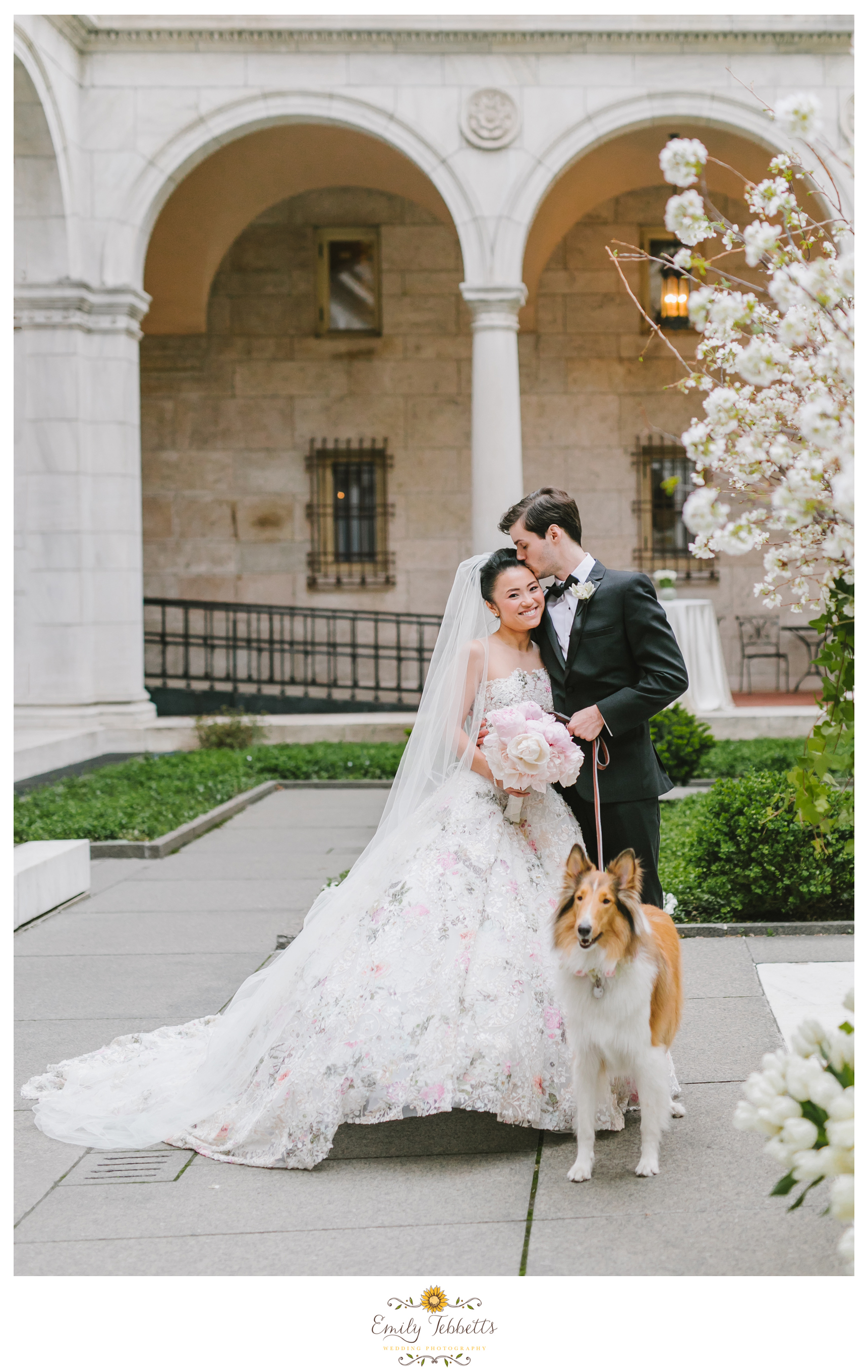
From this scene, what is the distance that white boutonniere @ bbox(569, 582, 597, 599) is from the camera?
4.18 meters

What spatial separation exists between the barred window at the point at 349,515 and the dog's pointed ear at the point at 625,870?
15152 millimetres

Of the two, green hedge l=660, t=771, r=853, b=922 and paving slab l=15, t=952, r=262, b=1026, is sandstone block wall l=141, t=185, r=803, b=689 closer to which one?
green hedge l=660, t=771, r=853, b=922

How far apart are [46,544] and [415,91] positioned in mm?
6393

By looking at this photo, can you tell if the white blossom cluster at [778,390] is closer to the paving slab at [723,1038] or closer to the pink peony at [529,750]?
the pink peony at [529,750]

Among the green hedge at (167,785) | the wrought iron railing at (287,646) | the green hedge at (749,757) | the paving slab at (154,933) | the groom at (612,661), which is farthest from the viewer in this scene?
the wrought iron railing at (287,646)

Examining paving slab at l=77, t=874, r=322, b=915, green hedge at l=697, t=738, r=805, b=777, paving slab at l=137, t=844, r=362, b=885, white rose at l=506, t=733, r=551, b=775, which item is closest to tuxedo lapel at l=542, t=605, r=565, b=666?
white rose at l=506, t=733, r=551, b=775

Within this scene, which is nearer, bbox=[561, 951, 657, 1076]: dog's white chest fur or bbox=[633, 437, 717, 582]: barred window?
bbox=[561, 951, 657, 1076]: dog's white chest fur

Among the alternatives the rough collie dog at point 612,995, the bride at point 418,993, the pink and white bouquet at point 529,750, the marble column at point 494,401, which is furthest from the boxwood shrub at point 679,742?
the rough collie dog at point 612,995

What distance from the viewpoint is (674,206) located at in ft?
9.09

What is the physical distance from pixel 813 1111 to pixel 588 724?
6.01ft

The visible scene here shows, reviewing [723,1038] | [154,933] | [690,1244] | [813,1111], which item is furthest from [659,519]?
[813,1111]

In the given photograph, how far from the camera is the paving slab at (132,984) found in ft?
17.7

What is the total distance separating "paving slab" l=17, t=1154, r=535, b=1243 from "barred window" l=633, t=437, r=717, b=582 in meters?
15.4

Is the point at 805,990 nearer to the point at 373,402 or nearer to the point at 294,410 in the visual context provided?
the point at 373,402
